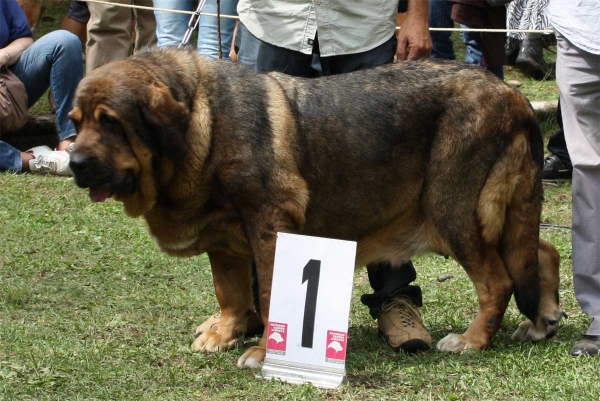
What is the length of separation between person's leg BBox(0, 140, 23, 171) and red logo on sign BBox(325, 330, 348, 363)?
18.4 feet

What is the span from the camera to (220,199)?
418cm

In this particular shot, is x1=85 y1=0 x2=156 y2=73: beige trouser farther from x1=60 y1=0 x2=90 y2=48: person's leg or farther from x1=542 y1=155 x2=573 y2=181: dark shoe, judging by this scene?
x1=542 y1=155 x2=573 y2=181: dark shoe

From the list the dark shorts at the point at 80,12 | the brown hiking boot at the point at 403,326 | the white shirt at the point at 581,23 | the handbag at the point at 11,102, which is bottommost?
the handbag at the point at 11,102

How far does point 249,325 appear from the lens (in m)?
4.86

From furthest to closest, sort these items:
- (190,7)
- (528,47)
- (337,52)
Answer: (528,47) < (190,7) < (337,52)

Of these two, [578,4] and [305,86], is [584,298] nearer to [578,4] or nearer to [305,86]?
[578,4]

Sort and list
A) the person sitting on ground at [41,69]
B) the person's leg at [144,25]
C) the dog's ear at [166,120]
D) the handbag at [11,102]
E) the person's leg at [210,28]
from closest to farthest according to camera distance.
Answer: the dog's ear at [166,120]
the person's leg at [210,28]
the handbag at [11,102]
the person sitting on ground at [41,69]
the person's leg at [144,25]

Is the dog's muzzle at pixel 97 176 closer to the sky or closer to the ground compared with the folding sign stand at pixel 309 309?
closer to the sky

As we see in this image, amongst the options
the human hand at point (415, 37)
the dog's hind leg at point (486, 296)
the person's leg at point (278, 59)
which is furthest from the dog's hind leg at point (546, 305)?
the person's leg at point (278, 59)

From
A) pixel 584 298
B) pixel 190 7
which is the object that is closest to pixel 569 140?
pixel 584 298

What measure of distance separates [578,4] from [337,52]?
1.28m

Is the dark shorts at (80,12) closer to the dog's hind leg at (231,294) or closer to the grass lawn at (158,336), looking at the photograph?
the grass lawn at (158,336)

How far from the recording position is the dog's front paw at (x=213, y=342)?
455 cm

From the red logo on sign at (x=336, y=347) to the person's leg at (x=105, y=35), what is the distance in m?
6.14
